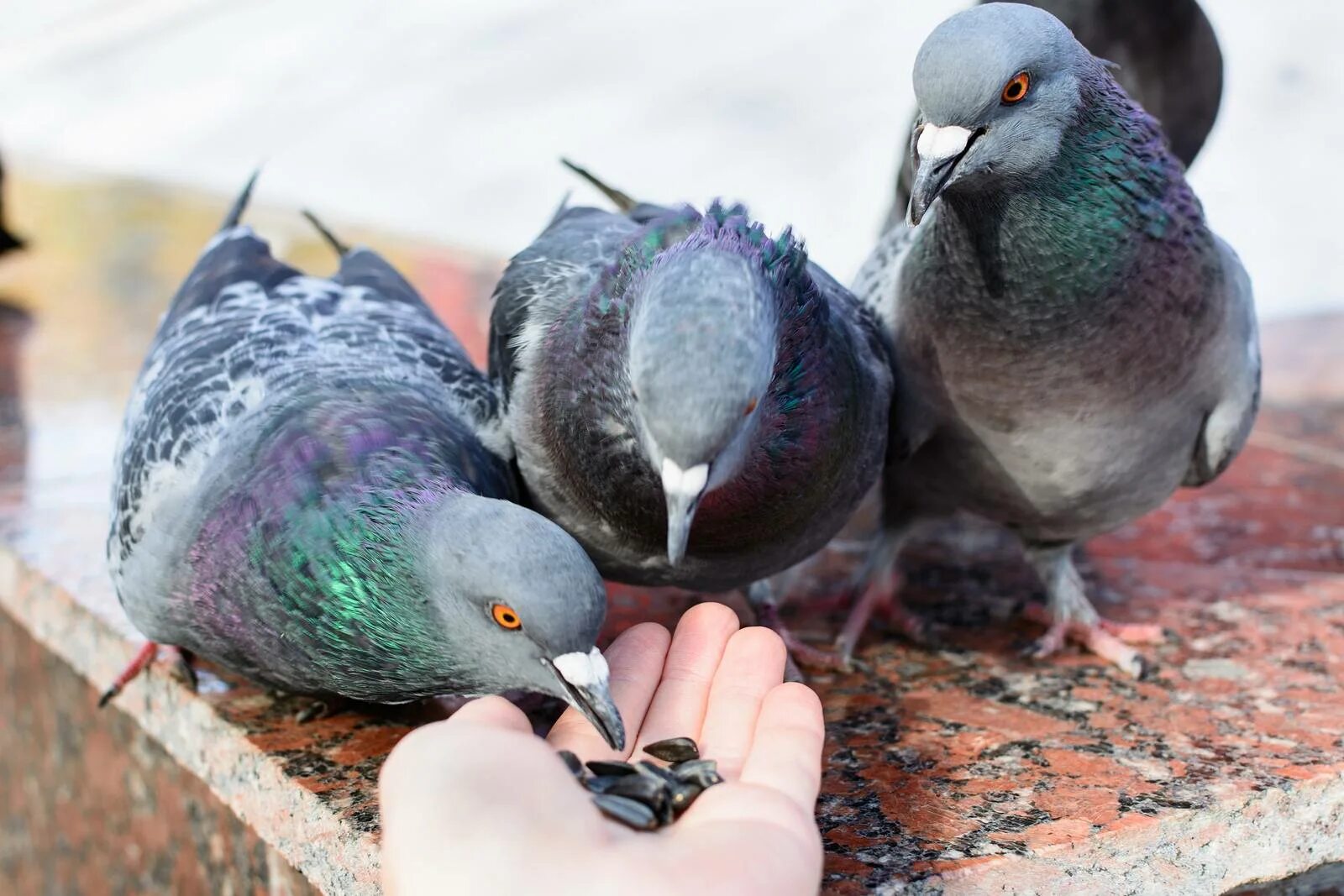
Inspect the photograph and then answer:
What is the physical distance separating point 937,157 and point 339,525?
5.08 feet

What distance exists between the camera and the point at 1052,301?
3.21m

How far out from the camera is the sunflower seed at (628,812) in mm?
2342

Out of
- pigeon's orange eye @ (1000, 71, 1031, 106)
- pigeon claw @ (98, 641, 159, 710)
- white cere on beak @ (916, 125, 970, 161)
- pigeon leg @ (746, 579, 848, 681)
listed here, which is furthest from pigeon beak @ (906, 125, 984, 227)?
pigeon claw @ (98, 641, 159, 710)

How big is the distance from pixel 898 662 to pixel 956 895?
1.36 meters

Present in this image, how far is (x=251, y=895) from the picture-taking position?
3947mm

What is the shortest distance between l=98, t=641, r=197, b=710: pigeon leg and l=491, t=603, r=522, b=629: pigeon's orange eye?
1518 millimetres

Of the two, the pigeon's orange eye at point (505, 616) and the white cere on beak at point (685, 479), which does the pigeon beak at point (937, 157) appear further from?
the pigeon's orange eye at point (505, 616)

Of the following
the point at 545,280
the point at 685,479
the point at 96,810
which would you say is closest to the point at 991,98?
the point at 685,479

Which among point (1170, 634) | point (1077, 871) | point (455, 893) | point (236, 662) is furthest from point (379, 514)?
point (1170, 634)

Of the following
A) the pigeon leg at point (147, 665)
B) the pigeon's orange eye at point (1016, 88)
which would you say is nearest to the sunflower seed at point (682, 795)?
the pigeon's orange eye at point (1016, 88)

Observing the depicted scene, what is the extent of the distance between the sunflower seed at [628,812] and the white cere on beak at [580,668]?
0.22 metres

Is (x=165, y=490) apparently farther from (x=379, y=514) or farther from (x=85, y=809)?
(x=85, y=809)

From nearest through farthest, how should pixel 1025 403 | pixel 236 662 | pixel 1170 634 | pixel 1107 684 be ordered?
pixel 236 662 < pixel 1025 403 < pixel 1107 684 < pixel 1170 634

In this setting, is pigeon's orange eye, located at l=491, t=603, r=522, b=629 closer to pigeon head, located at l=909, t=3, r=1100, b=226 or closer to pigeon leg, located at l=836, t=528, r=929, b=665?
pigeon head, located at l=909, t=3, r=1100, b=226
